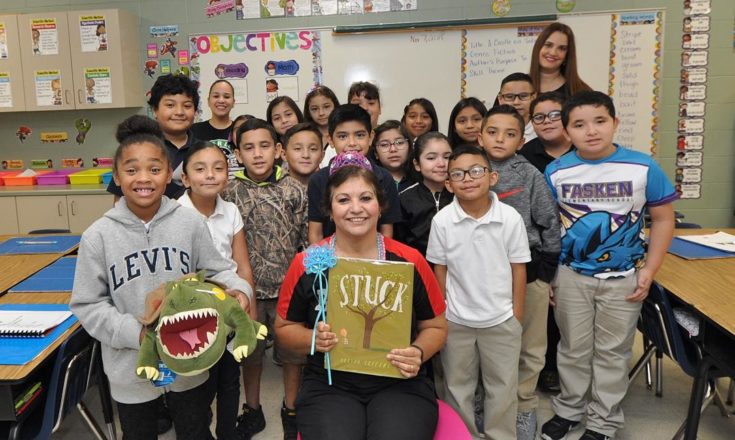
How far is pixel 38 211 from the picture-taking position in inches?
175

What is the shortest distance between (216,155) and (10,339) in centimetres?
92

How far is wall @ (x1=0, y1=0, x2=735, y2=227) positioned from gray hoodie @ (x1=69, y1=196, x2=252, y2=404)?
11.0ft

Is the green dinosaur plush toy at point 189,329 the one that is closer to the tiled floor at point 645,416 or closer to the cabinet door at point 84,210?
the tiled floor at point 645,416

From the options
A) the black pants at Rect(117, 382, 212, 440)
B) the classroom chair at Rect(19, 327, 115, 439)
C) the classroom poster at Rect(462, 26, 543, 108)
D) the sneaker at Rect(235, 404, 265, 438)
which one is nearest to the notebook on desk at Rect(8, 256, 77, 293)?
the classroom chair at Rect(19, 327, 115, 439)

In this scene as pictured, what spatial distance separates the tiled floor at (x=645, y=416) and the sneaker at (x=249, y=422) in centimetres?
4

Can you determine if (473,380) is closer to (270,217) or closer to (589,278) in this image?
(589,278)

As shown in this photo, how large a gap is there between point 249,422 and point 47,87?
3.88 metres

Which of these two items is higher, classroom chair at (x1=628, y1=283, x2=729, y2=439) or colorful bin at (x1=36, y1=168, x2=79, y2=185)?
colorful bin at (x1=36, y1=168, x2=79, y2=185)

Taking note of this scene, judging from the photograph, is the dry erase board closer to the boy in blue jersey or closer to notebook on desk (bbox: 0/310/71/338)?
the boy in blue jersey

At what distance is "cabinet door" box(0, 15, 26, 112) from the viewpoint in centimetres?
443

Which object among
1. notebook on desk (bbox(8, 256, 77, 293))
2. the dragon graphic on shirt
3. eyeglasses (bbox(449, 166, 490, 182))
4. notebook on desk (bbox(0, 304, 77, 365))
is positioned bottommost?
notebook on desk (bbox(0, 304, 77, 365))

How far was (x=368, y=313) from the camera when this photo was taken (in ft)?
4.89

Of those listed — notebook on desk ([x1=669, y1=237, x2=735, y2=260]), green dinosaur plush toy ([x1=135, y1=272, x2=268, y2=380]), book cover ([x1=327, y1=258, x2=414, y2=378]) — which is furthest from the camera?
notebook on desk ([x1=669, y1=237, x2=735, y2=260])

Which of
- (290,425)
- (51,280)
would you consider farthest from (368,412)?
(51,280)
